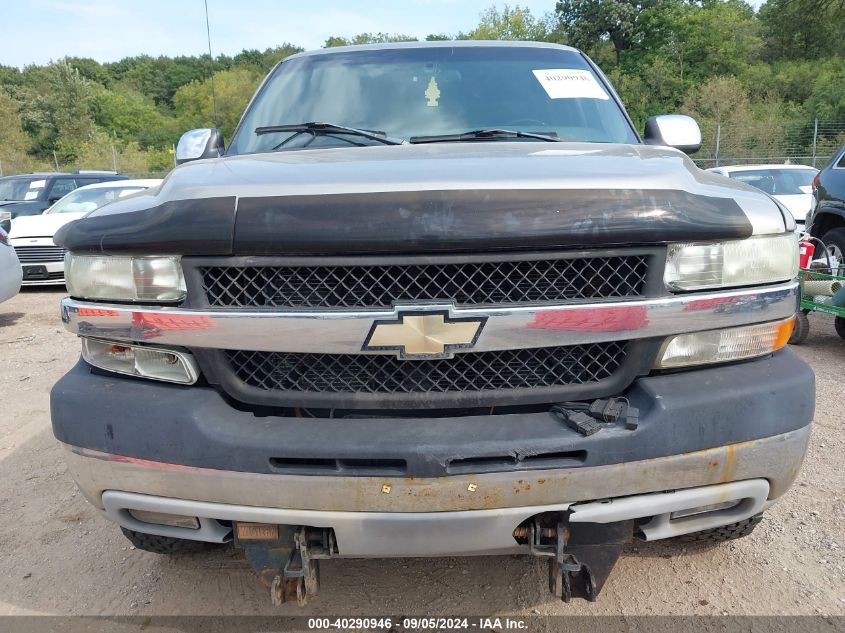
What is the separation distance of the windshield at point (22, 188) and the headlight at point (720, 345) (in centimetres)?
1344

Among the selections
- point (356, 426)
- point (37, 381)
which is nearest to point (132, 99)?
Answer: point (37, 381)

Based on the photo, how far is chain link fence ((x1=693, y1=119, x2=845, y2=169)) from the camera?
21.2m

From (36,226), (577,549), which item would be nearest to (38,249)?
(36,226)

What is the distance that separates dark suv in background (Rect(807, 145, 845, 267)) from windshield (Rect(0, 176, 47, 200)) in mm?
12708

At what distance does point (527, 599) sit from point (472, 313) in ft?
4.01

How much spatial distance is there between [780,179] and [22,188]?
45.1ft

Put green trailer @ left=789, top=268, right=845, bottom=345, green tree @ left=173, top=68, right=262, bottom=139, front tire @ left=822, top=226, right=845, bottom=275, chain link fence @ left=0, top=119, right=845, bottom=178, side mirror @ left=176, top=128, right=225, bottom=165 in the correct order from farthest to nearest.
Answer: green tree @ left=173, top=68, right=262, bottom=139
chain link fence @ left=0, top=119, right=845, bottom=178
front tire @ left=822, top=226, right=845, bottom=275
green trailer @ left=789, top=268, right=845, bottom=345
side mirror @ left=176, top=128, right=225, bottom=165

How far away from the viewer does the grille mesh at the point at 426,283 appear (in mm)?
1721

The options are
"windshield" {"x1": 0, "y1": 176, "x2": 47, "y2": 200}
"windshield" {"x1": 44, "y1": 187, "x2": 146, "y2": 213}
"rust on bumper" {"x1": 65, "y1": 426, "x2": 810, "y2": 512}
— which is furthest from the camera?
"windshield" {"x1": 0, "y1": 176, "x2": 47, "y2": 200}

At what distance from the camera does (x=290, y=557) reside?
1812mm

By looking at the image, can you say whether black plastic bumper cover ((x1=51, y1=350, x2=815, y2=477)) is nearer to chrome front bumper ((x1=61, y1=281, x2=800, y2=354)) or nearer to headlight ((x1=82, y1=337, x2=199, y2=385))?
headlight ((x1=82, y1=337, x2=199, y2=385))

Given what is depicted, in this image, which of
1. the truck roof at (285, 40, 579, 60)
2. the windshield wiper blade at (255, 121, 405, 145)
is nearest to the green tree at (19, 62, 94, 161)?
the truck roof at (285, 40, 579, 60)

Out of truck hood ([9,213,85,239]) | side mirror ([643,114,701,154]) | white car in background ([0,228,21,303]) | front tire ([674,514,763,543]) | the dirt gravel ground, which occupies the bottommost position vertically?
the dirt gravel ground

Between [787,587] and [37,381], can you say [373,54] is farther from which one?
[37,381]
